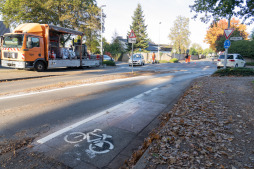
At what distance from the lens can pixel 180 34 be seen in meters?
54.7

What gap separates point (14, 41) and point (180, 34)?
49.9m

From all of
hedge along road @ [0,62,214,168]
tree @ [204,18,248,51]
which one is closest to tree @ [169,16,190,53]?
tree @ [204,18,248,51]

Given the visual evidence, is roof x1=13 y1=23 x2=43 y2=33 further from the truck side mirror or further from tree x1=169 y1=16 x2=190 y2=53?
tree x1=169 y1=16 x2=190 y2=53

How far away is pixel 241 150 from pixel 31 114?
4679 millimetres

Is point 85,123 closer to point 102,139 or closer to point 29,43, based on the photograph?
point 102,139

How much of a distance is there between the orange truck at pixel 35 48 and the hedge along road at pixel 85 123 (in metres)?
7.95

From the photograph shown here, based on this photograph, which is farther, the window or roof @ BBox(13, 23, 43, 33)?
roof @ BBox(13, 23, 43, 33)

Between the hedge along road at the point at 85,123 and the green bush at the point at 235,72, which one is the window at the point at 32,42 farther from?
the green bush at the point at 235,72

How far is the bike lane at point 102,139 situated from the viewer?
2.82 metres

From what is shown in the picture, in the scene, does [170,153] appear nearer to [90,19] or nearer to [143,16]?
[90,19]

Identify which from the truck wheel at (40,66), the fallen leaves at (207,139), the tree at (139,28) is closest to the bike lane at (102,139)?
the fallen leaves at (207,139)

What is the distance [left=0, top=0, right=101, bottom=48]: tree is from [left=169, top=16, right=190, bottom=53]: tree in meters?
34.9

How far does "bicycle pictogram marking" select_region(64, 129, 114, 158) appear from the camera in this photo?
3047mm

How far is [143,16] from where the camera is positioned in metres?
53.2
